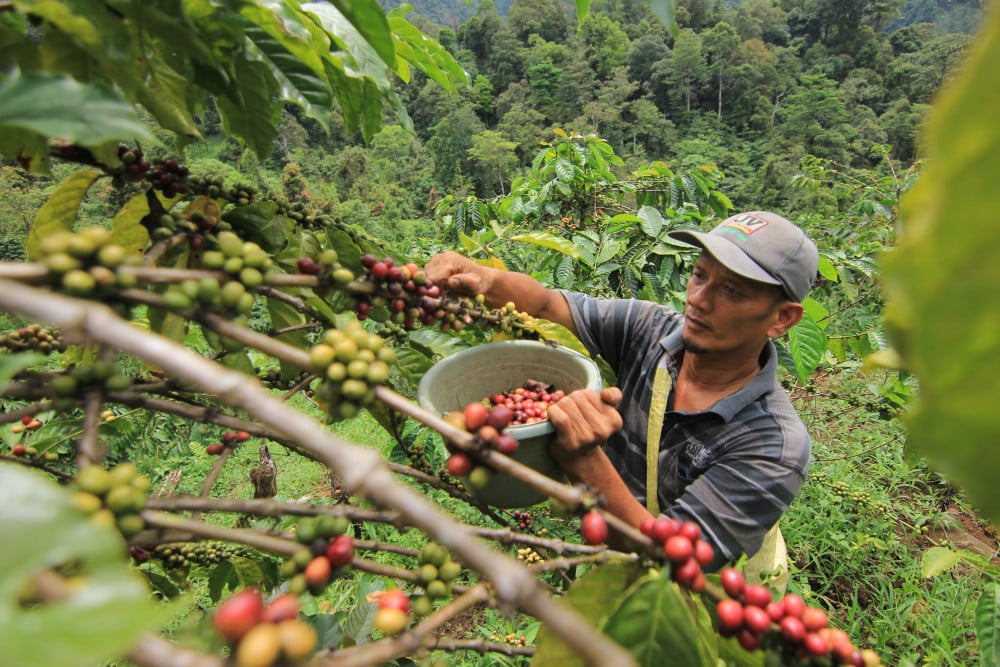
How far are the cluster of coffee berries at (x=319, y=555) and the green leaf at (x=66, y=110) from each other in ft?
1.61

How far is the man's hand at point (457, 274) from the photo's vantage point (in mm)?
1366

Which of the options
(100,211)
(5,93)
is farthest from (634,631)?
(100,211)

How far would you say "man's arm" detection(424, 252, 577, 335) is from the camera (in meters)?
1.45

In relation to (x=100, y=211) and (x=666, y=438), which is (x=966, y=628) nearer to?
(x=666, y=438)

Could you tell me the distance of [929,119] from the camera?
295 millimetres

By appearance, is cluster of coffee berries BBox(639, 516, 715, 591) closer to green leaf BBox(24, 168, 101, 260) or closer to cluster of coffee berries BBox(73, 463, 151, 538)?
cluster of coffee berries BBox(73, 463, 151, 538)

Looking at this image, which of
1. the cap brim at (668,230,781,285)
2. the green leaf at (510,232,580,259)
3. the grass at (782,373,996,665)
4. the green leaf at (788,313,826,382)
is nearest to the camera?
the cap brim at (668,230,781,285)

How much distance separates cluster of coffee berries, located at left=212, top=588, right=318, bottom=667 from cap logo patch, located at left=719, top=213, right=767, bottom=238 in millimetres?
2044

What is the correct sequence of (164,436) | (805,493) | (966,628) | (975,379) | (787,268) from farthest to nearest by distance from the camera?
(805,493) → (164,436) → (966,628) → (787,268) → (975,379)

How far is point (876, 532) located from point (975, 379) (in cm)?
442

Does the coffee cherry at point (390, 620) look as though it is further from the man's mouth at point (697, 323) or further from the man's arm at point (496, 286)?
the man's mouth at point (697, 323)

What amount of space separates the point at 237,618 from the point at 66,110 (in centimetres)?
58

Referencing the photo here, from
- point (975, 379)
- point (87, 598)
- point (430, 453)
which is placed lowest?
point (430, 453)

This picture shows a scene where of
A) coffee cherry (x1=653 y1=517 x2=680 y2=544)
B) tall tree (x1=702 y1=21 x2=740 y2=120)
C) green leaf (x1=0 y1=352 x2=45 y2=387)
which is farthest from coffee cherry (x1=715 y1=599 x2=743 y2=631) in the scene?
tall tree (x1=702 y1=21 x2=740 y2=120)
